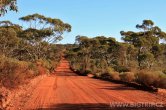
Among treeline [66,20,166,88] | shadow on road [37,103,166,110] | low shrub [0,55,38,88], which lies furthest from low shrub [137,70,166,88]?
treeline [66,20,166,88]

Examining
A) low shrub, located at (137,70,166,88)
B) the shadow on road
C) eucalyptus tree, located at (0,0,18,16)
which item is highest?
eucalyptus tree, located at (0,0,18,16)

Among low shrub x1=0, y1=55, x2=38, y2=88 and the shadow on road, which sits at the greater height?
low shrub x1=0, y1=55, x2=38, y2=88

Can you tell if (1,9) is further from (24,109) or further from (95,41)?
(95,41)

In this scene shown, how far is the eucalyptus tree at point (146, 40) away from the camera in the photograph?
6288 cm

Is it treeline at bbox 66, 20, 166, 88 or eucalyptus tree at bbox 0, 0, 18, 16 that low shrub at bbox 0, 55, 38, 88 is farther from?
treeline at bbox 66, 20, 166, 88

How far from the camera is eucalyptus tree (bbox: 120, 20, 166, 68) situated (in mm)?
62875

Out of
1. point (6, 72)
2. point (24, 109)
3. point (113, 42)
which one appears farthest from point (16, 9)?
point (113, 42)

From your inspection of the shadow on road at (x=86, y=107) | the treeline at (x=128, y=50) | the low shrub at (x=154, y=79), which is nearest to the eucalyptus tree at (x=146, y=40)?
the treeline at (x=128, y=50)

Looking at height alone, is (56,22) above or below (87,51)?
above

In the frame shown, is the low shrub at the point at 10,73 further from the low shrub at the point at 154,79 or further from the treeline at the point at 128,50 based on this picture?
the treeline at the point at 128,50

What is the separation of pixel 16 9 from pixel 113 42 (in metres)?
59.3

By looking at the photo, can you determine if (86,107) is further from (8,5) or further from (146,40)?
(146,40)

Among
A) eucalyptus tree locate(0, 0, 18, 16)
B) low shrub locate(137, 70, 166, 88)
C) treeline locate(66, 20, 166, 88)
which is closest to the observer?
eucalyptus tree locate(0, 0, 18, 16)

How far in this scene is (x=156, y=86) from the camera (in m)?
24.2
